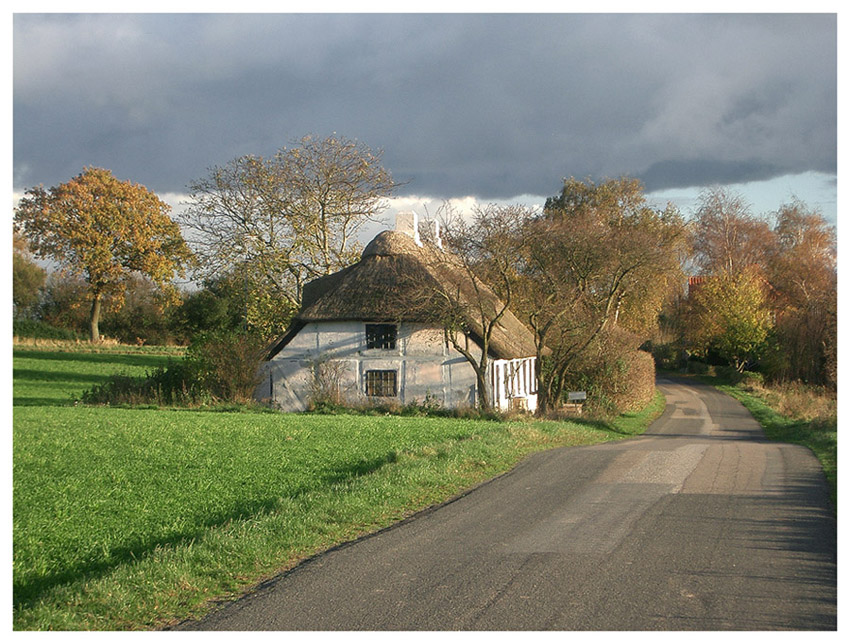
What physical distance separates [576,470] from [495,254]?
1379cm

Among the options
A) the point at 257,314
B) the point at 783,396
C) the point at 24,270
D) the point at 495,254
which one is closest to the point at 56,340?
the point at 24,270

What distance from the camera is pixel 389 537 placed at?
787 cm

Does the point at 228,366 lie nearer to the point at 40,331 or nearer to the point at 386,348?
the point at 386,348

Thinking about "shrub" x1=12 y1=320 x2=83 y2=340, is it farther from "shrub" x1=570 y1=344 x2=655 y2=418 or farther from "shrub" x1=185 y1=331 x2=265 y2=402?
"shrub" x1=570 y1=344 x2=655 y2=418

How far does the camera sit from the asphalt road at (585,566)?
17.7 feet

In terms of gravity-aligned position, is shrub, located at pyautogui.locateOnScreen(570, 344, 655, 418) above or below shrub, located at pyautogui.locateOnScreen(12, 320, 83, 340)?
below

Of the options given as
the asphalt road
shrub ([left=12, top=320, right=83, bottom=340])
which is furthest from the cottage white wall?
shrub ([left=12, top=320, right=83, bottom=340])

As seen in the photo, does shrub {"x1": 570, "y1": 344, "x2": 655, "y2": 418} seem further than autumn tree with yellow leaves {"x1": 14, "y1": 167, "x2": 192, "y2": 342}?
No

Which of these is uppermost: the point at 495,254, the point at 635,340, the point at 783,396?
the point at 495,254

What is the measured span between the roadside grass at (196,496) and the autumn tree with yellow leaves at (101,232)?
31.3 m

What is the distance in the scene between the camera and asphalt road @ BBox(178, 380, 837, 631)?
5.41 metres

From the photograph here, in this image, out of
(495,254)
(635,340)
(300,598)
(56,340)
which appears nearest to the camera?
(300,598)

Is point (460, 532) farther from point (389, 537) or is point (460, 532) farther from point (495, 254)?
point (495, 254)

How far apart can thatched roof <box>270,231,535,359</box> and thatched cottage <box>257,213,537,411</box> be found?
0.14 ft
